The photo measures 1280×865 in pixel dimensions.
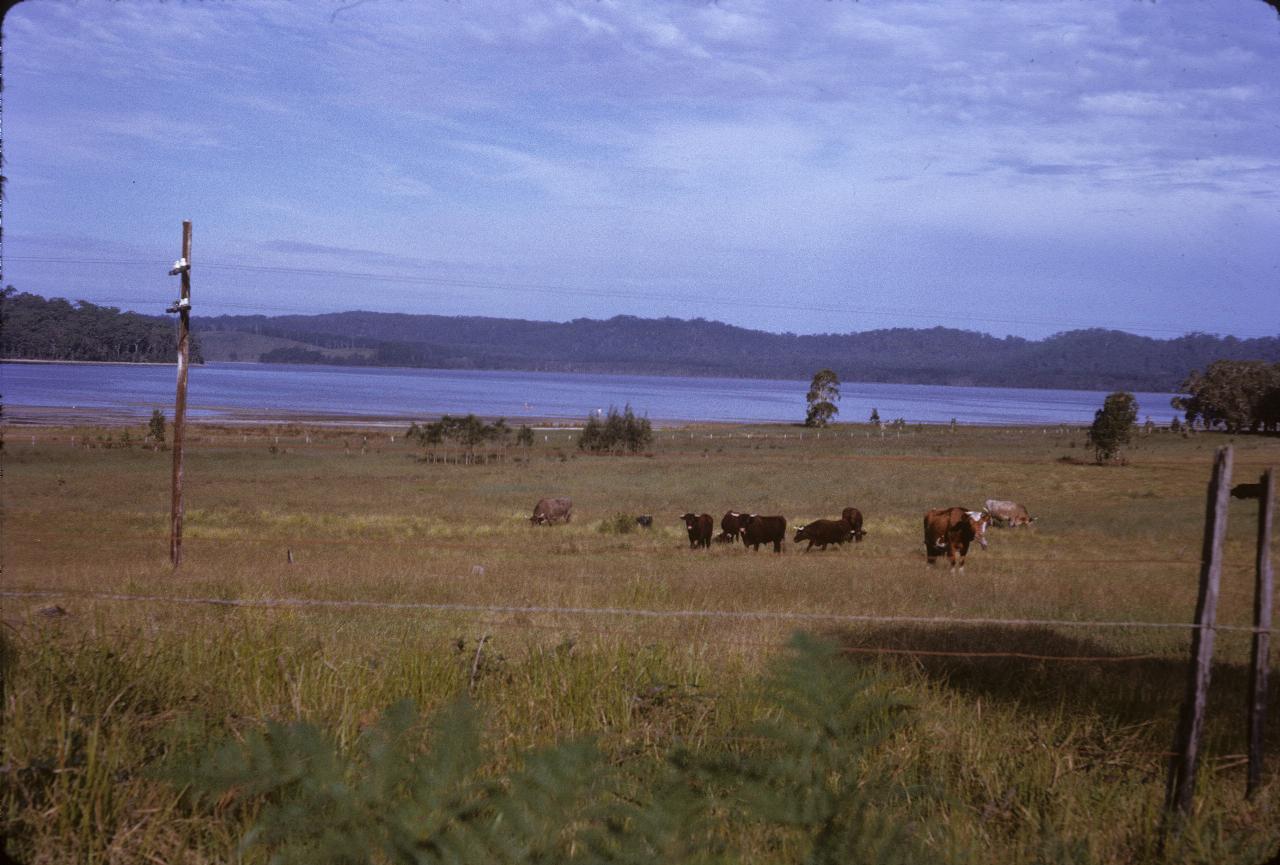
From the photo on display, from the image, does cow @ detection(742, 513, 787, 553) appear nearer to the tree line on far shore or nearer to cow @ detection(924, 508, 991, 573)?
cow @ detection(924, 508, 991, 573)

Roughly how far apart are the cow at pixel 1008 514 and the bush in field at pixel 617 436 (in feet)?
103

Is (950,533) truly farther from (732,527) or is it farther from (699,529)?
(699,529)

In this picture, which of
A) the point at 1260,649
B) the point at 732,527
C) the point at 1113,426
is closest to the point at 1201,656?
the point at 1260,649

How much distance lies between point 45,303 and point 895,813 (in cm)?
3133

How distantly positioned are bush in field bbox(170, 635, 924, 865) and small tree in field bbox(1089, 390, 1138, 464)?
39910mm

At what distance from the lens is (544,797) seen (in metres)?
2.93

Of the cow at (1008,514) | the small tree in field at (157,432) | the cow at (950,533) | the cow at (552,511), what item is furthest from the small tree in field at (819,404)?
the cow at (950,533)

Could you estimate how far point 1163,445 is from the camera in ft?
154

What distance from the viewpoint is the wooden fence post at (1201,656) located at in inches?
157

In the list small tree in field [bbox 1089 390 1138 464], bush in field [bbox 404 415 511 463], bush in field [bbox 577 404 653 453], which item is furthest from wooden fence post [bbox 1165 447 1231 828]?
bush in field [bbox 577 404 653 453]

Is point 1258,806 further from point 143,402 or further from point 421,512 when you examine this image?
point 143,402

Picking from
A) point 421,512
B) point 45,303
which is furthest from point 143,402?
point 421,512

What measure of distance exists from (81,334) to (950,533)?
2510 cm

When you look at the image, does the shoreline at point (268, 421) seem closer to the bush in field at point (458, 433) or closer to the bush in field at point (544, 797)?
the bush in field at point (458, 433)
